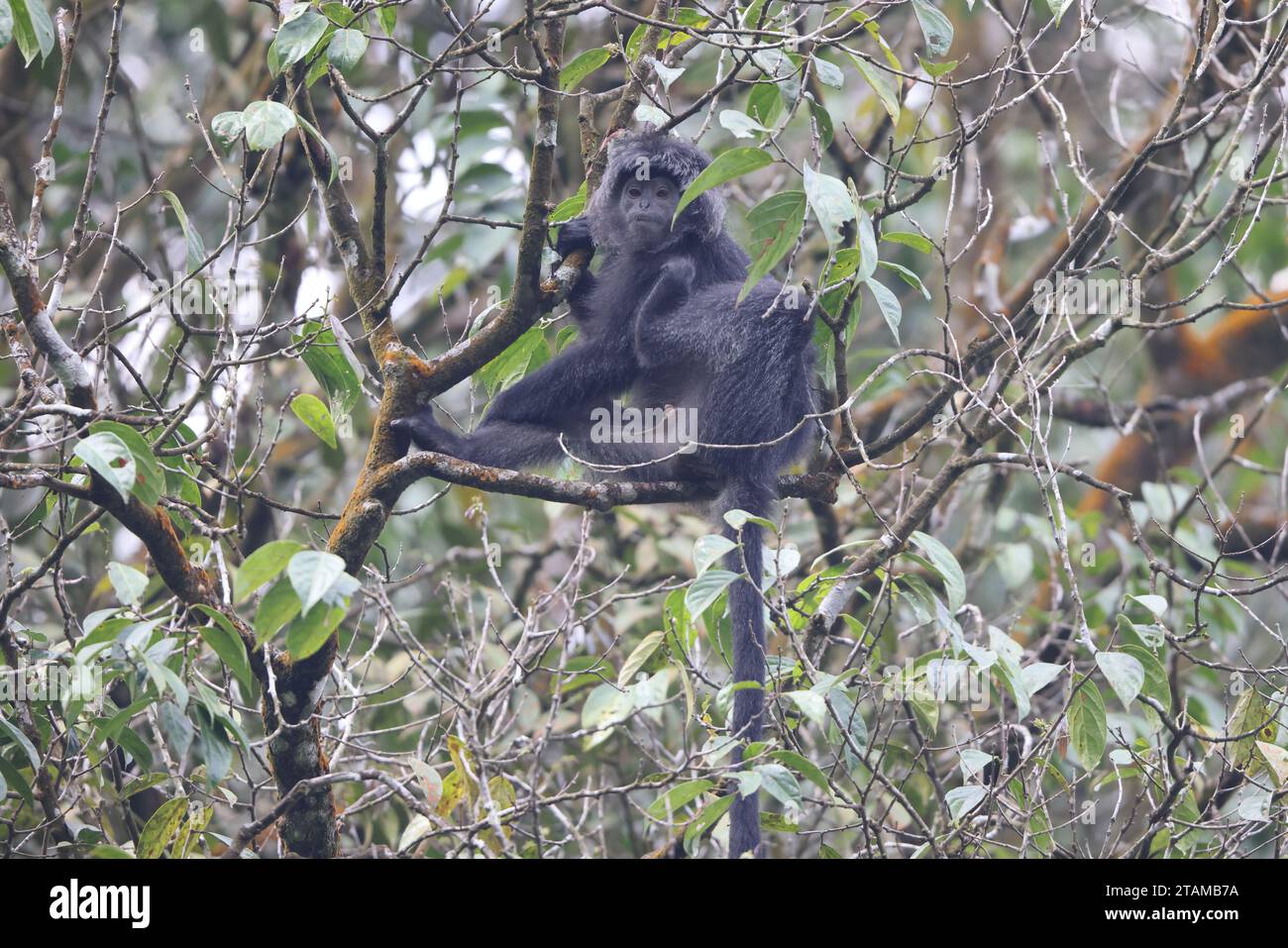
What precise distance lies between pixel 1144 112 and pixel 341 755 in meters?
6.80

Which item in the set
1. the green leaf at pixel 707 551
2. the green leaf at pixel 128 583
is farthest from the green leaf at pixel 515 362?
the green leaf at pixel 128 583

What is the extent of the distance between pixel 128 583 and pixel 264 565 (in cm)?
68

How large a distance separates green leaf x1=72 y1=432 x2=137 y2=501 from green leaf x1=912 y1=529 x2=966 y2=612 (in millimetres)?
1898

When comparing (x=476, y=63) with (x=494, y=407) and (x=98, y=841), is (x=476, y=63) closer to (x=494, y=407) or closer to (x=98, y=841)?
(x=494, y=407)

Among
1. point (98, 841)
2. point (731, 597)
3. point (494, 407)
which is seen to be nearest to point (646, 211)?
point (494, 407)

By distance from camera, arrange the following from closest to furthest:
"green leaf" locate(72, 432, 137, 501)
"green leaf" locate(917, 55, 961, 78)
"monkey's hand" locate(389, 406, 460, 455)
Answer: "green leaf" locate(72, 432, 137, 501) < "green leaf" locate(917, 55, 961, 78) < "monkey's hand" locate(389, 406, 460, 455)

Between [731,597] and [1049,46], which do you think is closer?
[731,597]

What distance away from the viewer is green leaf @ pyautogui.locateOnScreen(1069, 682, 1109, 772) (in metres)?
3.11

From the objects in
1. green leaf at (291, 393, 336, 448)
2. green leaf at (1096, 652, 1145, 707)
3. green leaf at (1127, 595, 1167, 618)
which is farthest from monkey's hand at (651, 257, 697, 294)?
green leaf at (1096, 652, 1145, 707)

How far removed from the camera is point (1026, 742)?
378 centimetres

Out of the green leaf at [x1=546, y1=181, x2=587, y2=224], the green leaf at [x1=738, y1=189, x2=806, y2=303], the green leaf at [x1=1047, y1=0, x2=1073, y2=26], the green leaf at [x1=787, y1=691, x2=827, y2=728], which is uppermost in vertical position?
the green leaf at [x1=1047, y1=0, x2=1073, y2=26]

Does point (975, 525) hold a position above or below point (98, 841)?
above

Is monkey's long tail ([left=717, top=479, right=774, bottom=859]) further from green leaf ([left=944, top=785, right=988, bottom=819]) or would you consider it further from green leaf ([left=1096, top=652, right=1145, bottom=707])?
green leaf ([left=1096, top=652, right=1145, bottom=707])

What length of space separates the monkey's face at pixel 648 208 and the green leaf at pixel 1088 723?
2.20m
